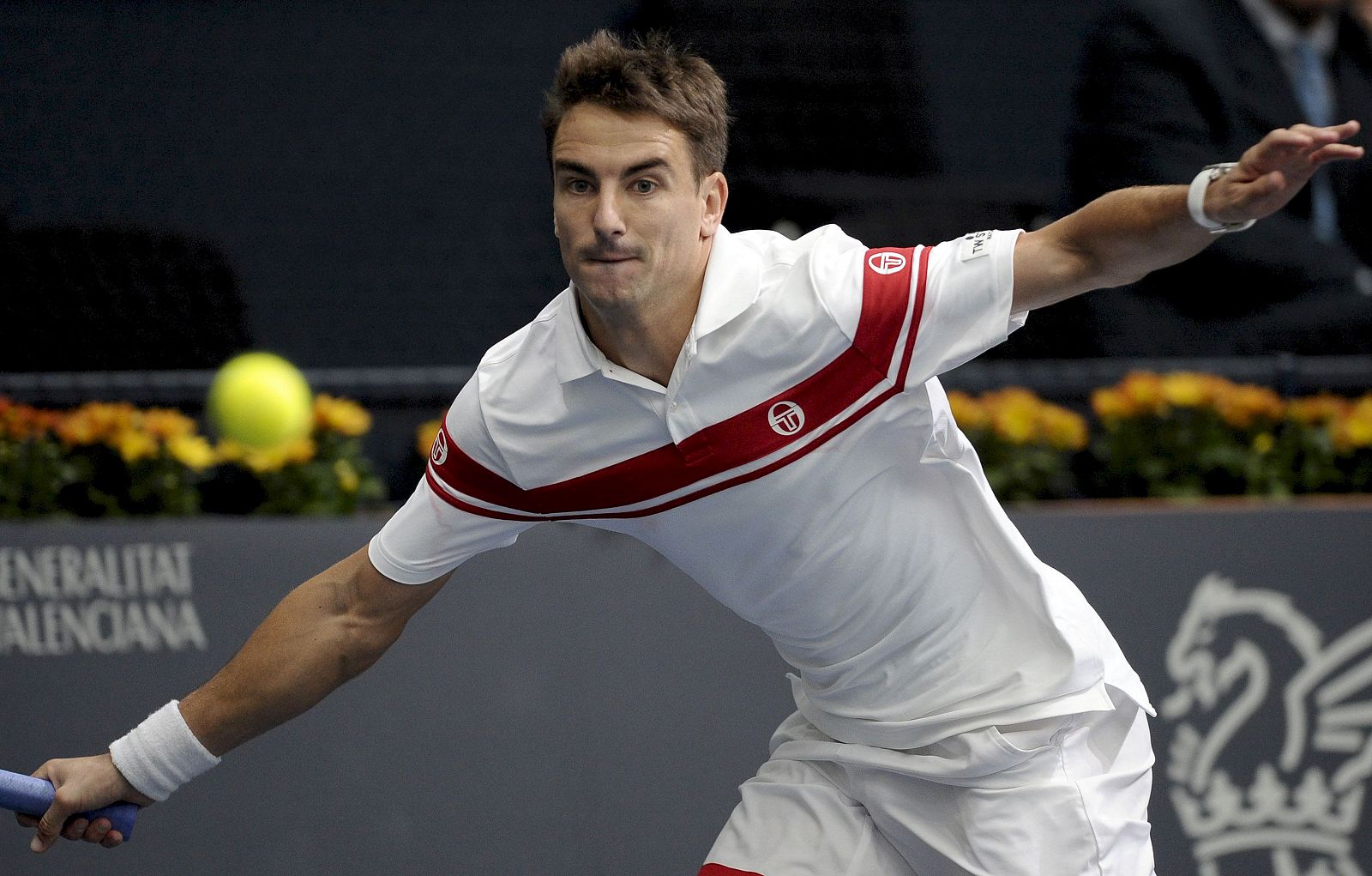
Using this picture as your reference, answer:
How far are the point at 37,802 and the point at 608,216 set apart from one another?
1214 millimetres

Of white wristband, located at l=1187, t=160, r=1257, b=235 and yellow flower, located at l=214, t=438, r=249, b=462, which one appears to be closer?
white wristband, located at l=1187, t=160, r=1257, b=235

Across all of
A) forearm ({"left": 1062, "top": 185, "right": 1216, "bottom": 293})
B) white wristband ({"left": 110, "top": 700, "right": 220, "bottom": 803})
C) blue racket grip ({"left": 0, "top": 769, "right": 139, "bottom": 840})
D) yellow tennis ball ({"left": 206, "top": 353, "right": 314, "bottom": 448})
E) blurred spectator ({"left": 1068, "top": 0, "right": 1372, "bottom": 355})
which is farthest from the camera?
blurred spectator ({"left": 1068, "top": 0, "right": 1372, "bottom": 355})

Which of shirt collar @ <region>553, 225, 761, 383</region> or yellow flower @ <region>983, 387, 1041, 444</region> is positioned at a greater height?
shirt collar @ <region>553, 225, 761, 383</region>

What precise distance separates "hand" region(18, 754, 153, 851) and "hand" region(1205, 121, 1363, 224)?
1.78 m

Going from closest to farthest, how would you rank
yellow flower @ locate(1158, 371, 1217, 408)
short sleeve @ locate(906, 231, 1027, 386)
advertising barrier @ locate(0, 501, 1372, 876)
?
short sleeve @ locate(906, 231, 1027, 386) → advertising barrier @ locate(0, 501, 1372, 876) → yellow flower @ locate(1158, 371, 1217, 408)

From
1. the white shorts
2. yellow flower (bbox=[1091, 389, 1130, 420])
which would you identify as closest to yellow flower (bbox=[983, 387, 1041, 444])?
yellow flower (bbox=[1091, 389, 1130, 420])

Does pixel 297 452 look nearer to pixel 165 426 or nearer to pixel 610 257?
pixel 165 426

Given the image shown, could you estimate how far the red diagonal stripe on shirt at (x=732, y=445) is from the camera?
2.22m

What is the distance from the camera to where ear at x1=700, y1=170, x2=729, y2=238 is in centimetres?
237

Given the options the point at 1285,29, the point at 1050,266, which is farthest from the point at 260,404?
the point at 1285,29

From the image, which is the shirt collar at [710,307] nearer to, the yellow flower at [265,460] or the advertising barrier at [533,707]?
the advertising barrier at [533,707]

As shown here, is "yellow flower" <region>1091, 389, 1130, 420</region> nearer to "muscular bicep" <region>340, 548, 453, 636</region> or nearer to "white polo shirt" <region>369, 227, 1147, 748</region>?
"white polo shirt" <region>369, 227, 1147, 748</region>

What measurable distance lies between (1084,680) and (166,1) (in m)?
3.33

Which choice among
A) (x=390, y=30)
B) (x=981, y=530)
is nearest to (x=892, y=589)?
(x=981, y=530)
